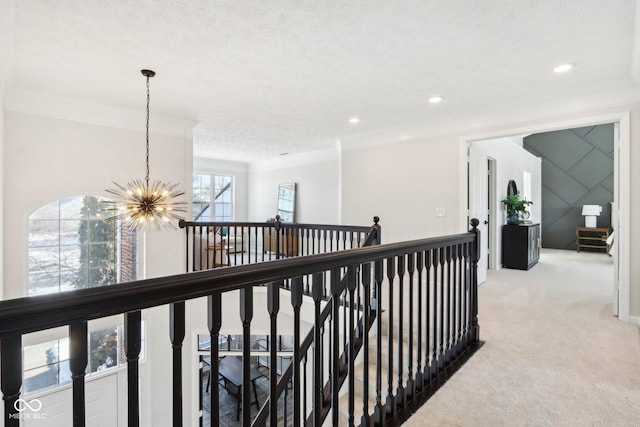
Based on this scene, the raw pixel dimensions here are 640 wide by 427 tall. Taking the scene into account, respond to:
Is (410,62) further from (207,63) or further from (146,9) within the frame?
(146,9)

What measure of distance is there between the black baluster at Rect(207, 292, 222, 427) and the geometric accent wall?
10.4 metres

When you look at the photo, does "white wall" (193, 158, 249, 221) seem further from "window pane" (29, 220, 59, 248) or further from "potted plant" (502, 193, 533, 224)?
"potted plant" (502, 193, 533, 224)

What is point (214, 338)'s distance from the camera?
0.97m

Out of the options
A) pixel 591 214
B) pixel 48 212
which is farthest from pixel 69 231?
pixel 591 214

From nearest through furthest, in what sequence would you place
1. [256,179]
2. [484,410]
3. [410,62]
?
[484,410] → [410,62] → [256,179]

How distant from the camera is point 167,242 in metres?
4.62

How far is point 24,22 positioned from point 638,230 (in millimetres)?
5438

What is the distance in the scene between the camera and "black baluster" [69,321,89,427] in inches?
29.3

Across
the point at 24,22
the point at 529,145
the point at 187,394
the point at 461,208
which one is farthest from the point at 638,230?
the point at 529,145

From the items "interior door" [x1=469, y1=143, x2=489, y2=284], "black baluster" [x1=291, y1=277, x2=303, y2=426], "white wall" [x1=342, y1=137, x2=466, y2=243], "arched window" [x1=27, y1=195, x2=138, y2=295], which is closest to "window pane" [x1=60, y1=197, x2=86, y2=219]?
"arched window" [x1=27, y1=195, x2=138, y2=295]

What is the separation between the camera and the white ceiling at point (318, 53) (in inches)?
82.7

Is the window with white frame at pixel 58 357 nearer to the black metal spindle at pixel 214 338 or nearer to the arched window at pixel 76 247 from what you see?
the arched window at pixel 76 247

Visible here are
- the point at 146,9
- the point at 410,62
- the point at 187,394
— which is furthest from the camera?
the point at 187,394

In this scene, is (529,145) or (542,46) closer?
(542,46)
